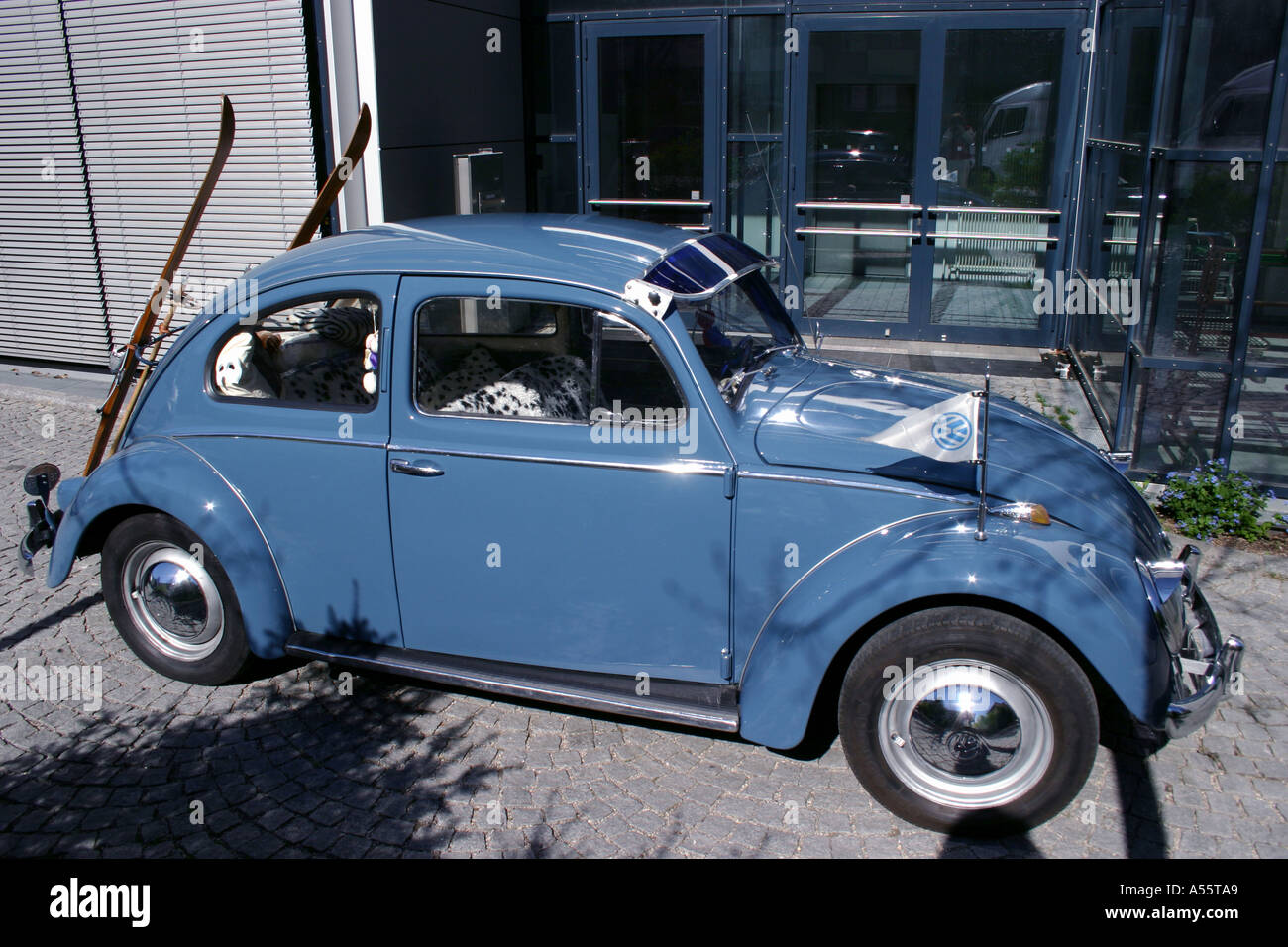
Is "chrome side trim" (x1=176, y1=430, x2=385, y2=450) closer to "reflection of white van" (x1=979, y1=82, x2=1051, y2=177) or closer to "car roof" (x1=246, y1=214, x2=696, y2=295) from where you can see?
"car roof" (x1=246, y1=214, x2=696, y2=295)

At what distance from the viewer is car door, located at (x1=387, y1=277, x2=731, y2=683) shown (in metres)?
3.67

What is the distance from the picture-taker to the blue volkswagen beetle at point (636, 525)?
Result: 134 inches

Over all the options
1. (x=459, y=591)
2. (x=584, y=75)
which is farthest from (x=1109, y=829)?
(x=584, y=75)

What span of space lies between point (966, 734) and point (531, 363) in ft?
7.63

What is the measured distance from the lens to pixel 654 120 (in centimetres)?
1030

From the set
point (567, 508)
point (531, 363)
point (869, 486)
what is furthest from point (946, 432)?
point (531, 363)

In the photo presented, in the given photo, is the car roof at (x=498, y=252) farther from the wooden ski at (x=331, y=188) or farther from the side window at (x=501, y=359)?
the wooden ski at (x=331, y=188)

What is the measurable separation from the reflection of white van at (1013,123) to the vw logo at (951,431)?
7.11 meters

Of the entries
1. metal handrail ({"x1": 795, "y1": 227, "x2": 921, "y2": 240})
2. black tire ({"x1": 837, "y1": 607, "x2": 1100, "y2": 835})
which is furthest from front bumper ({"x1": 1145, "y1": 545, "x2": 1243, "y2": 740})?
metal handrail ({"x1": 795, "y1": 227, "x2": 921, "y2": 240})

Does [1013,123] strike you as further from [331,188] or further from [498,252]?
[498,252]

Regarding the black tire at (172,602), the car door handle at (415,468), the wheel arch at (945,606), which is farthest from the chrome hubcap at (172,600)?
the wheel arch at (945,606)
